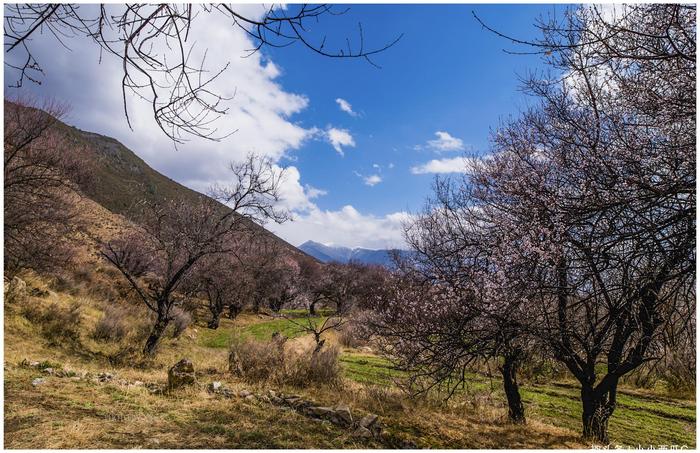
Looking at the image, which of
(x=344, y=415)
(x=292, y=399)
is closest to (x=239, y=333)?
(x=292, y=399)

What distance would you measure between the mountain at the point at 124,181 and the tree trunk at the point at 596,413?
4169 cm

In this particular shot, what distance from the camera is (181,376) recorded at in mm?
8656

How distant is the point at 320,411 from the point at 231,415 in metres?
1.62

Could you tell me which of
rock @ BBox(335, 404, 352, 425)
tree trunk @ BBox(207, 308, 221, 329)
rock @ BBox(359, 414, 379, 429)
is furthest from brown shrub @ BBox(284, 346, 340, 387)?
tree trunk @ BBox(207, 308, 221, 329)

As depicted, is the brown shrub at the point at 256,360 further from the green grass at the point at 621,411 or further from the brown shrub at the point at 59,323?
the brown shrub at the point at 59,323

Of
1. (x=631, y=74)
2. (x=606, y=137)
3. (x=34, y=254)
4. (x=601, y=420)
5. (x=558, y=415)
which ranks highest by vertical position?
(x=631, y=74)

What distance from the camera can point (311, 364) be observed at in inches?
417

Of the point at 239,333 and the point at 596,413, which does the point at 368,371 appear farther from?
the point at 239,333

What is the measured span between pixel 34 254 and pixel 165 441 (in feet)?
39.9

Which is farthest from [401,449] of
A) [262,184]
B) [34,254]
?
[34,254]

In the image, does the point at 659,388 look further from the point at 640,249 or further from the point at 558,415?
the point at 640,249

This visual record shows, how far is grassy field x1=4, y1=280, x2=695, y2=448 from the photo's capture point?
5.64 m

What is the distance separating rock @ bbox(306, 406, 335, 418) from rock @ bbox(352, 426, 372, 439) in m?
0.85

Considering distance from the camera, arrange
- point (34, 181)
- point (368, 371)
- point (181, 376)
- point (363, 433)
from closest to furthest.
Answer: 1. point (363, 433)
2. point (181, 376)
3. point (34, 181)
4. point (368, 371)
